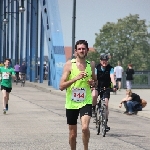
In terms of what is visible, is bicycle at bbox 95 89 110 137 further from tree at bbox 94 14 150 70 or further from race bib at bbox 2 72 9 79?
tree at bbox 94 14 150 70

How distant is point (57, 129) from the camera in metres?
14.9

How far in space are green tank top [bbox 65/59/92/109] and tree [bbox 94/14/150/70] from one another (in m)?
110

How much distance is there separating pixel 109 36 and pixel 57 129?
107325 mm

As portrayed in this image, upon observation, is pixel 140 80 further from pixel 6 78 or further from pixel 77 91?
pixel 77 91

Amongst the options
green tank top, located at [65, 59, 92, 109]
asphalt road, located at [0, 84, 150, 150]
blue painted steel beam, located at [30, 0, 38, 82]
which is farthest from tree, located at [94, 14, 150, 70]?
green tank top, located at [65, 59, 92, 109]

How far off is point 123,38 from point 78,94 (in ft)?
375

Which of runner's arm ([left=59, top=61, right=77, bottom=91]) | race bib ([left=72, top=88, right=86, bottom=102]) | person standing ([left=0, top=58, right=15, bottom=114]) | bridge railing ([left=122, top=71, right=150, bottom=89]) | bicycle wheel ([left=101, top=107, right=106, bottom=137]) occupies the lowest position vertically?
bridge railing ([left=122, top=71, right=150, bottom=89])

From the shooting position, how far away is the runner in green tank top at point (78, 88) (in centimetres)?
879

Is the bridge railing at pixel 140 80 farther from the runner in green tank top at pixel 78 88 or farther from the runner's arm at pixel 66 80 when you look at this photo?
the runner's arm at pixel 66 80

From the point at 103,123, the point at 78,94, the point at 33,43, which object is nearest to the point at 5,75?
the point at 103,123

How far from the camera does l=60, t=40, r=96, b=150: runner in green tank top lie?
28.8 ft

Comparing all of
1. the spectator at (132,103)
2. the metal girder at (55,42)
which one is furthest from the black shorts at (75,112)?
the metal girder at (55,42)

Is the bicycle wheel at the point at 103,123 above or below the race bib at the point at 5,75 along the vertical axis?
below

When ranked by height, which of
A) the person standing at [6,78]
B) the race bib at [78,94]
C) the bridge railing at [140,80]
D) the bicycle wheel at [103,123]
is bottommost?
the bridge railing at [140,80]
